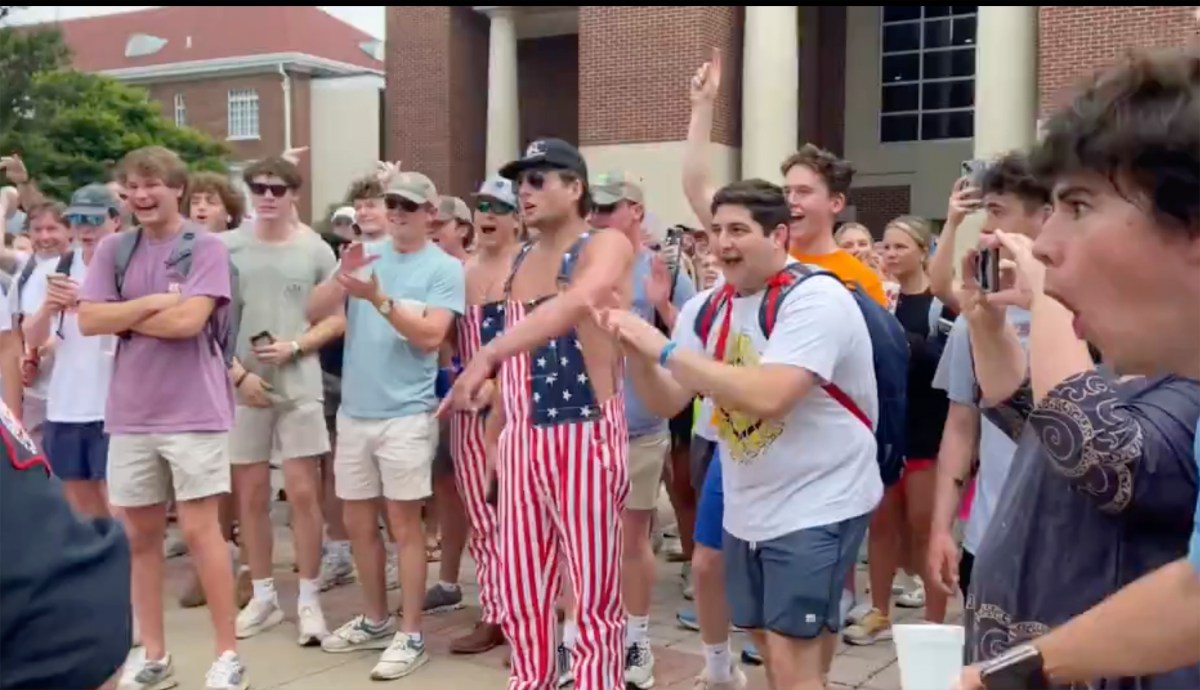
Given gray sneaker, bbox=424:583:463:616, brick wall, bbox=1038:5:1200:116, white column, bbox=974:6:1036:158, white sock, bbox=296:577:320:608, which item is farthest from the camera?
white column, bbox=974:6:1036:158

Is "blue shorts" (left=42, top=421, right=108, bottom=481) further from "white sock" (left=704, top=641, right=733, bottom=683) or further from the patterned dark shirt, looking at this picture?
the patterned dark shirt

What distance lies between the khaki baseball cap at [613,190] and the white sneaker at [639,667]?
2102 millimetres

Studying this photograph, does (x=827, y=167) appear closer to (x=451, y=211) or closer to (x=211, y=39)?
(x=451, y=211)

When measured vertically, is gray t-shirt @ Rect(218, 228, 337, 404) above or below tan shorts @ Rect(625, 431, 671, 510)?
above

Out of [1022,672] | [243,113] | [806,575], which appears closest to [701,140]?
[806,575]

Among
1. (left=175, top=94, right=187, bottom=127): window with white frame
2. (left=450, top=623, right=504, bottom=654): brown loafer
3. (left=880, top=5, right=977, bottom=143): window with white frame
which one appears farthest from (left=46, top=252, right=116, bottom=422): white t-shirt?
(left=175, top=94, right=187, bottom=127): window with white frame

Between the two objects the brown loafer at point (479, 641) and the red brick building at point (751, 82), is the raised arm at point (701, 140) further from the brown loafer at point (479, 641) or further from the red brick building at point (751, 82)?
the red brick building at point (751, 82)

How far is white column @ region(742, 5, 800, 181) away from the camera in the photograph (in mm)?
18328

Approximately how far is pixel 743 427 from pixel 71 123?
111 feet

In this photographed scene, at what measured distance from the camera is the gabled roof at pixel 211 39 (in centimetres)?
4728

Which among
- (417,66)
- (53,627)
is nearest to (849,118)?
(417,66)

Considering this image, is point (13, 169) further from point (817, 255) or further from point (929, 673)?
point (929, 673)

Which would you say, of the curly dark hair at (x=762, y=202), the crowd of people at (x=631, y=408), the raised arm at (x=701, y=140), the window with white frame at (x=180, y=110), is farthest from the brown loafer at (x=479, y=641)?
the window with white frame at (x=180, y=110)

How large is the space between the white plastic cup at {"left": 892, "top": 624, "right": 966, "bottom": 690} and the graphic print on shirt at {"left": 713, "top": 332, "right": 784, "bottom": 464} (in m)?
0.85
